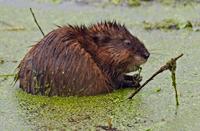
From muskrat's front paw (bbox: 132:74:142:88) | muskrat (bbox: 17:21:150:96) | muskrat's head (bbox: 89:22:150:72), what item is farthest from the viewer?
muskrat's front paw (bbox: 132:74:142:88)

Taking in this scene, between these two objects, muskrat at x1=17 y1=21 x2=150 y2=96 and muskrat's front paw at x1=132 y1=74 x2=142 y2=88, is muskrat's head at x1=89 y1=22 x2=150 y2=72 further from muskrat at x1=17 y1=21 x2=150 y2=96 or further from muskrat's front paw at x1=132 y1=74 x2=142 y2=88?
muskrat's front paw at x1=132 y1=74 x2=142 y2=88

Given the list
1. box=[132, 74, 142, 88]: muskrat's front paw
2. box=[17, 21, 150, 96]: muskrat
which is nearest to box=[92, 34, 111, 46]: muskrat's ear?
box=[17, 21, 150, 96]: muskrat

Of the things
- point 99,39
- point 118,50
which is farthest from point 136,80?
point 99,39

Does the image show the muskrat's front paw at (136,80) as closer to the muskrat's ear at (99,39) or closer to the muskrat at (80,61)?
the muskrat at (80,61)

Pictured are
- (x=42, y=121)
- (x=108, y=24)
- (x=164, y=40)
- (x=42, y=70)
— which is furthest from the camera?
(x=164, y=40)

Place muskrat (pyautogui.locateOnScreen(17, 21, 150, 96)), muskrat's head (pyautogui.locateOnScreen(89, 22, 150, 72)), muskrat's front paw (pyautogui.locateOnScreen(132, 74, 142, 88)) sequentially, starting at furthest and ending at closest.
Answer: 1. muskrat's front paw (pyautogui.locateOnScreen(132, 74, 142, 88))
2. muskrat's head (pyautogui.locateOnScreen(89, 22, 150, 72))
3. muskrat (pyautogui.locateOnScreen(17, 21, 150, 96))

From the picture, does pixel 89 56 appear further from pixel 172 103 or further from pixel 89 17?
pixel 89 17

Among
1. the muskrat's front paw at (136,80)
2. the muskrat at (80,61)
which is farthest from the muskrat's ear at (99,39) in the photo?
the muskrat's front paw at (136,80)

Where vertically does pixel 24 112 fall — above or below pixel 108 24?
below

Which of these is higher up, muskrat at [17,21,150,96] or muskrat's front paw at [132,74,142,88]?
muskrat at [17,21,150,96]

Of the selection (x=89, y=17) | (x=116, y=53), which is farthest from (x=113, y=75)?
(x=89, y=17)
